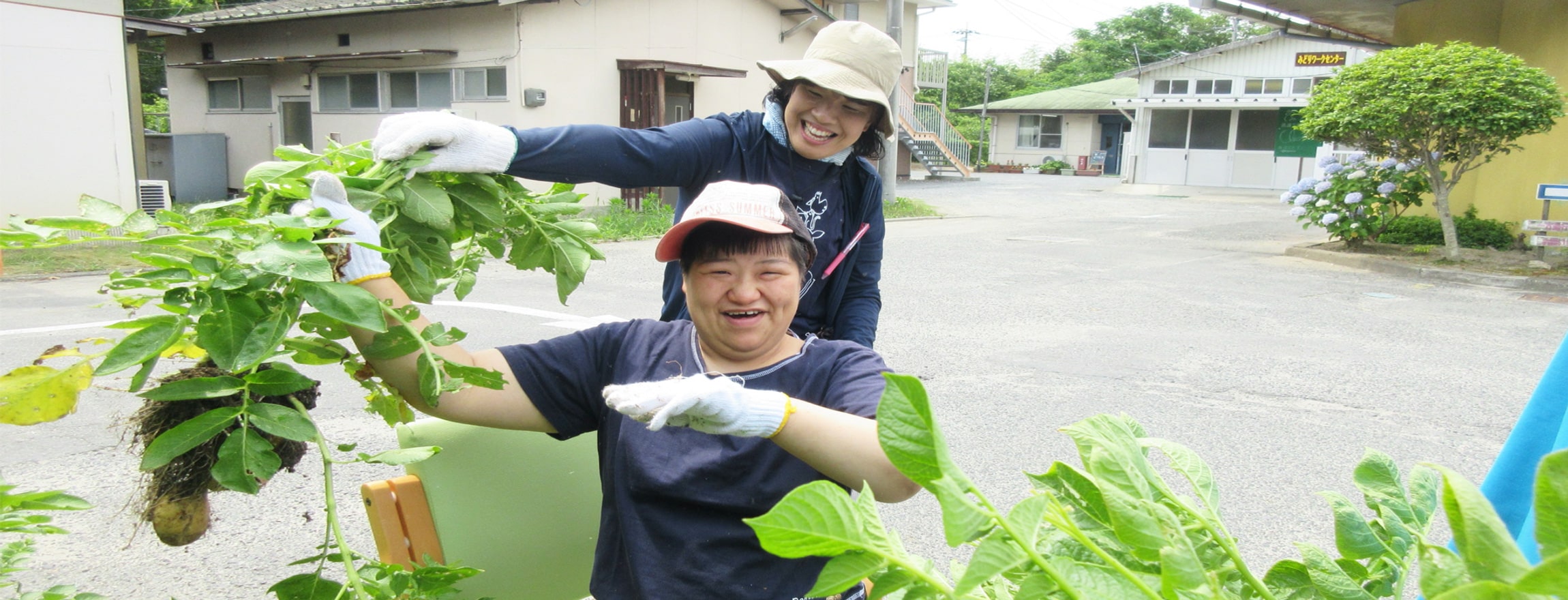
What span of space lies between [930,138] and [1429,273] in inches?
813

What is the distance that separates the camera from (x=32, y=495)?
126 centimetres

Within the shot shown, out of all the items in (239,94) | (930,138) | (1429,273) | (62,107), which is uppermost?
(239,94)

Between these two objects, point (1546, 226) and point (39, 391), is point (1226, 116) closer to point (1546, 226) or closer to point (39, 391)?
point (1546, 226)

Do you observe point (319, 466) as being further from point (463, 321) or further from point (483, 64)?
point (483, 64)

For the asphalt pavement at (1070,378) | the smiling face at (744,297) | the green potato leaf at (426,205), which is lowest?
the asphalt pavement at (1070,378)

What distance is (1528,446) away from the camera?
50.7 inches

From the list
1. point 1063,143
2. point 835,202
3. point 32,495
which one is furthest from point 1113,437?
point 1063,143

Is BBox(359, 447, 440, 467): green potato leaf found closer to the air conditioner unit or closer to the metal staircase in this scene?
the air conditioner unit

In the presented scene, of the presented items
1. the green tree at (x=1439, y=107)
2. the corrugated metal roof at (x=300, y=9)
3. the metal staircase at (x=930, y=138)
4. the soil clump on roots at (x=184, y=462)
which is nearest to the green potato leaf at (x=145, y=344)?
the soil clump on roots at (x=184, y=462)

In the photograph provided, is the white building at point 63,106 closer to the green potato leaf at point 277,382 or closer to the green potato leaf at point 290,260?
the green potato leaf at point 277,382

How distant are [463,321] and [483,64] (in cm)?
919

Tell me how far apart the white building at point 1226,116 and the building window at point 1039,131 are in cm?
1479

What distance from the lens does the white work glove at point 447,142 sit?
1662mm

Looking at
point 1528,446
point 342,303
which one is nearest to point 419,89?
point 342,303
